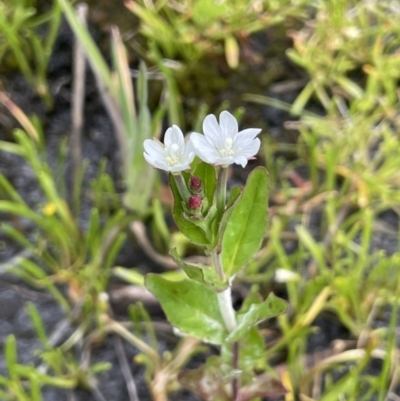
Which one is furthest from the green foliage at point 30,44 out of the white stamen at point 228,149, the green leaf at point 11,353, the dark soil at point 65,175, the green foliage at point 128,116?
the white stamen at point 228,149

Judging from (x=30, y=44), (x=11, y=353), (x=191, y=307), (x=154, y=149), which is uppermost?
(x=154, y=149)

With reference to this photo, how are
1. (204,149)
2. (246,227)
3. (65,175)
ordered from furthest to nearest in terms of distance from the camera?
(65,175), (246,227), (204,149)

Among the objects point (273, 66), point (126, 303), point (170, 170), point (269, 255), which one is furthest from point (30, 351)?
point (273, 66)

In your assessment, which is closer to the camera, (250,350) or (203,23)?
(250,350)

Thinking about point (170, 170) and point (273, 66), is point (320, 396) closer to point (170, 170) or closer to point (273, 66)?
point (170, 170)

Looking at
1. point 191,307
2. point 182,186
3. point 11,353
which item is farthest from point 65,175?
point 182,186

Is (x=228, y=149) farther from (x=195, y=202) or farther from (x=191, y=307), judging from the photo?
(x=191, y=307)
